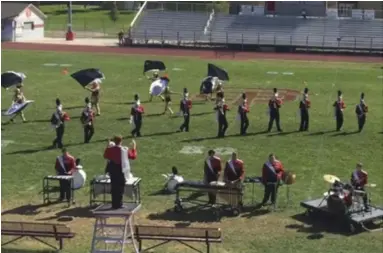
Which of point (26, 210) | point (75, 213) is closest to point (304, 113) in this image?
point (75, 213)

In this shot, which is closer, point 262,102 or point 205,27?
point 262,102

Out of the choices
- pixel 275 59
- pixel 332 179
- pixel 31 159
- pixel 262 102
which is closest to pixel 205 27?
pixel 275 59

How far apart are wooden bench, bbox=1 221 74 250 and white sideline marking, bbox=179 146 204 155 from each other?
28.9 feet

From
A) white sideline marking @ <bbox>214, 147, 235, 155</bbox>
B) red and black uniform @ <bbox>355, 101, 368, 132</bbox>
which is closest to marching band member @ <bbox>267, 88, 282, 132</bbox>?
red and black uniform @ <bbox>355, 101, 368, 132</bbox>

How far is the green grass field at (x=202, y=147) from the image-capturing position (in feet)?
55.9

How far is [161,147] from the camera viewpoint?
24969 mm

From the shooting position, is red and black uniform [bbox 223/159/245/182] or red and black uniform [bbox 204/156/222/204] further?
red and black uniform [bbox 204/156/222/204]

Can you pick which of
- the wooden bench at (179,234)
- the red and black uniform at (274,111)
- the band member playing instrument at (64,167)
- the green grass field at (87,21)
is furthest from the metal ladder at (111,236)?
the green grass field at (87,21)

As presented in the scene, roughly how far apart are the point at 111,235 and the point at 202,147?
10.2 meters

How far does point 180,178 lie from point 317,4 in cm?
4746

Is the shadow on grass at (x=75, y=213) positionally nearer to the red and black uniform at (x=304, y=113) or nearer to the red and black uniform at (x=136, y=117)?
the red and black uniform at (x=136, y=117)

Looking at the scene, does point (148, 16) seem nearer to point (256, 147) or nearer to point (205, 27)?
point (205, 27)

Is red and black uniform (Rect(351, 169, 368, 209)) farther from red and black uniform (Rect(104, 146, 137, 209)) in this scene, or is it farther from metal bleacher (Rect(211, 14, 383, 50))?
metal bleacher (Rect(211, 14, 383, 50))

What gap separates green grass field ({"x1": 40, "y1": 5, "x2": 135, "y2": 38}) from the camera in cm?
7256
